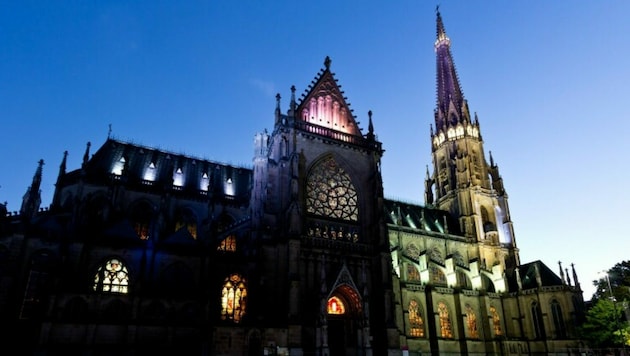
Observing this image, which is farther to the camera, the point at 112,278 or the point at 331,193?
the point at 331,193

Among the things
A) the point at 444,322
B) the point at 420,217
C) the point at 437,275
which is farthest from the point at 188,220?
the point at 420,217

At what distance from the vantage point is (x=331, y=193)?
41969 mm

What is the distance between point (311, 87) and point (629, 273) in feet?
135

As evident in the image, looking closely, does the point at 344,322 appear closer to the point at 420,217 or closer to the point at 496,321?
the point at 496,321

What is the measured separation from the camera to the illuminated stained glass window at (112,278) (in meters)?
33.4

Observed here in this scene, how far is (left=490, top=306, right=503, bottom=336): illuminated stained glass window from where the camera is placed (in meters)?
54.8

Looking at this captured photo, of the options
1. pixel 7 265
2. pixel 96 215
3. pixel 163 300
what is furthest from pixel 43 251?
pixel 163 300

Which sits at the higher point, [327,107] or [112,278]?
[327,107]

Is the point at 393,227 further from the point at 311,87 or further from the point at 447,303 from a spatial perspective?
the point at 311,87

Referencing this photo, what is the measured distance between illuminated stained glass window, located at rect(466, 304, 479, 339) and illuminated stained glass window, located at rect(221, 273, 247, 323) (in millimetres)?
30048

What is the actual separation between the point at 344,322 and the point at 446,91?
50987 millimetres

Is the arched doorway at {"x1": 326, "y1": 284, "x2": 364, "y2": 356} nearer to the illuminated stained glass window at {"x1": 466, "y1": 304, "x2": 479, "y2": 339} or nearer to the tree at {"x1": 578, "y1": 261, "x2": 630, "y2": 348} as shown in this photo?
the illuminated stained glass window at {"x1": 466, "y1": 304, "x2": 479, "y2": 339}

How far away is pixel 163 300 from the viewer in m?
33.5

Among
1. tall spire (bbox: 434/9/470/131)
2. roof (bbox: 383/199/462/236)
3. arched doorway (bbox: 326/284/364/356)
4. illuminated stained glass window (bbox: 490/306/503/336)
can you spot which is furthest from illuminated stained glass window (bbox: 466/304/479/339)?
tall spire (bbox: 434/9/470/131)
